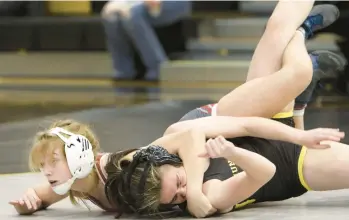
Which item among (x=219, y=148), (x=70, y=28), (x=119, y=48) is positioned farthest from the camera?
(x=70, y=28)

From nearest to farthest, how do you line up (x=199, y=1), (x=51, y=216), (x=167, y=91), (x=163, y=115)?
1. (x=51, y=216)
2. (x=163, y=115)
3. (x=167, y=91)
4. (x=199, y=1)

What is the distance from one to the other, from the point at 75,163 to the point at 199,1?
4.88 m

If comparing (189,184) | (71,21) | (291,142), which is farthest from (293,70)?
(71,21)

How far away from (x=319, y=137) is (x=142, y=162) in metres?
0.48

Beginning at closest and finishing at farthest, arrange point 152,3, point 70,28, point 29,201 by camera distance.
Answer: point 29,201, point 152,3, point 70,28

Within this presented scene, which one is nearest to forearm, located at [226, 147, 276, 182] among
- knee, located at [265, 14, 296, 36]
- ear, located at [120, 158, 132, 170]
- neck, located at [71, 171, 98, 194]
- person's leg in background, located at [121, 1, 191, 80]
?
ear, located at [120, 158, 132, 170]

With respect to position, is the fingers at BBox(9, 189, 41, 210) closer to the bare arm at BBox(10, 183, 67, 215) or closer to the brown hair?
the bare arm at BBox(10, 183, 67, 215)

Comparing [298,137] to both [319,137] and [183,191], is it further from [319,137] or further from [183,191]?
[183,191]

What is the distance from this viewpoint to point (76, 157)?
209cm

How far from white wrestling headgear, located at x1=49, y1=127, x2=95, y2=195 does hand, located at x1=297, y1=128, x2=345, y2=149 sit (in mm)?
575

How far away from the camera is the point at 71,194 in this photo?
2.22 metres

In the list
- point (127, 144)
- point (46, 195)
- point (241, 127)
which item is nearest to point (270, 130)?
point (241, 127)

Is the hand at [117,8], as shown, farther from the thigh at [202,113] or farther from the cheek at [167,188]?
the cheek at [167,188]

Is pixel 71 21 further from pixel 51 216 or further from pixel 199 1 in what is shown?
pixel 51 216
